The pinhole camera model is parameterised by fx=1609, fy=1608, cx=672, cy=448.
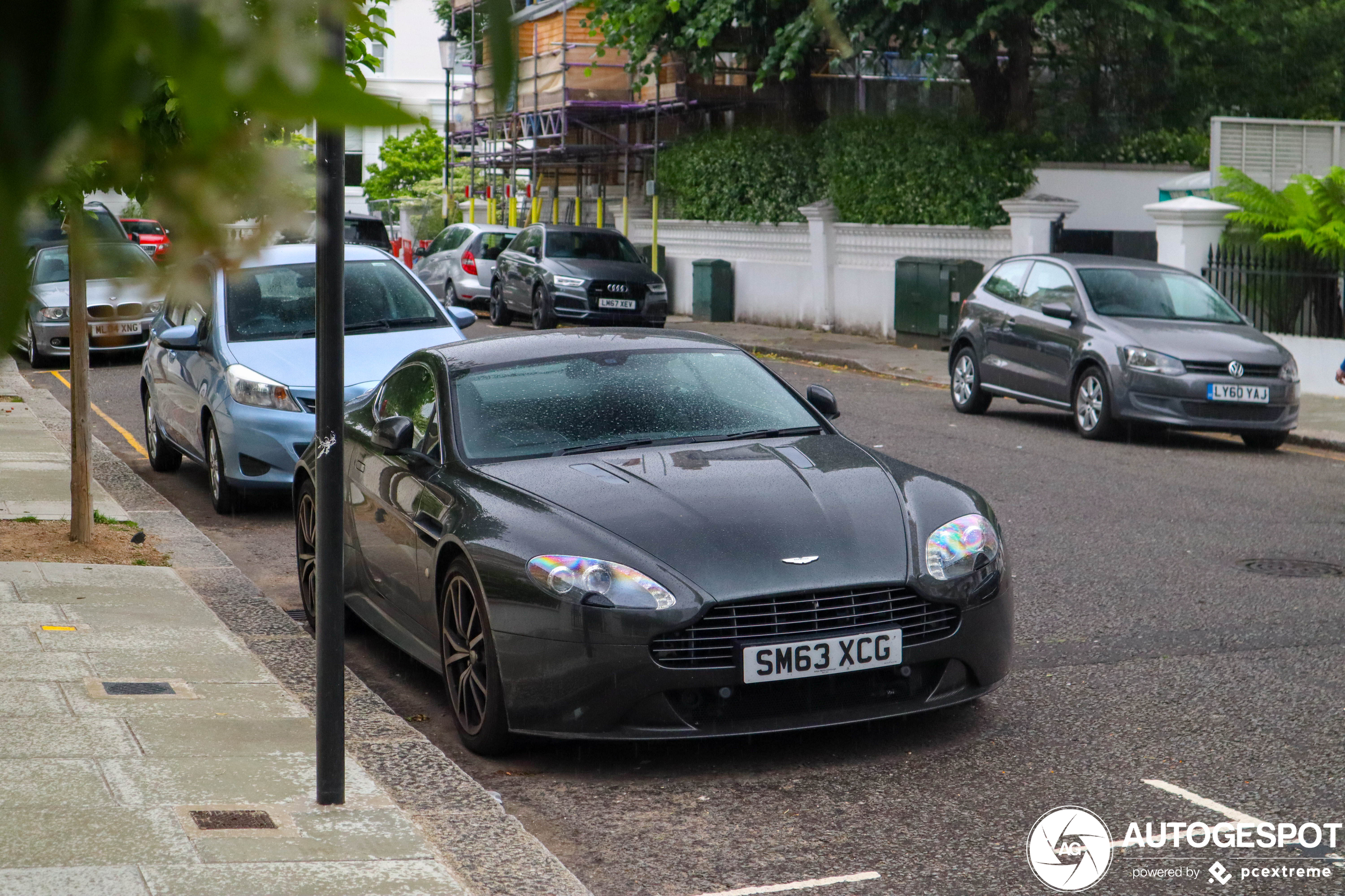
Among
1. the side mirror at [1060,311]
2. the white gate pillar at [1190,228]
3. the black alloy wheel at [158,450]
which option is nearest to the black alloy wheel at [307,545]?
the black alloy wheel at [158,450]

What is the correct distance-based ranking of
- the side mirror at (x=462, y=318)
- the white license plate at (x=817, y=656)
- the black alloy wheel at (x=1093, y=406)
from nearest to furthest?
1. the white license plate at (x=817, y=656)
2. the side mirror at (x=462, y=318)
3. the black alloy wheel at (x=1093, y=406)

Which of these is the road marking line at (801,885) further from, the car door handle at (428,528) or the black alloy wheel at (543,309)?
the black alloy wheel at (543,309)

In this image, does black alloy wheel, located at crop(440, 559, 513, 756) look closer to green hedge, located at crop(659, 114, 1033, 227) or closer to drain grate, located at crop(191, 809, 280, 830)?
drain grate, located at crop(191, 809, 280, 830)

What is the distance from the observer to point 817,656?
5035 millimetres

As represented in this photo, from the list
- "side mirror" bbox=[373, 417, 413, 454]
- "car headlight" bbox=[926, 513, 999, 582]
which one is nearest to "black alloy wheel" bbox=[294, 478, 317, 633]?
"side mirror" bbox=[373, 417, 413, 454]

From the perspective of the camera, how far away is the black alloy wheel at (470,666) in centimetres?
528

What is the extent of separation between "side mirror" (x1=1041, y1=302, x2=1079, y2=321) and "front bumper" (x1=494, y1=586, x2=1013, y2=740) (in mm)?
9763

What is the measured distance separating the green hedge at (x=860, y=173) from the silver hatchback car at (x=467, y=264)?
161 inches

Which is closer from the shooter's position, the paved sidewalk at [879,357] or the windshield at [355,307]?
the windshield at [355,307]

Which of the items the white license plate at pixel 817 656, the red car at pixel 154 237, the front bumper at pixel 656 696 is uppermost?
the red car at pixel 154 237

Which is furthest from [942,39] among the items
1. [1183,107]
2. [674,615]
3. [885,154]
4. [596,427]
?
[674,615]

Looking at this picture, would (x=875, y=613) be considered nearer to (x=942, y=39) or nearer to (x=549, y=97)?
→ (x=942, y=39)

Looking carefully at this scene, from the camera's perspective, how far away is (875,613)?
5.19m

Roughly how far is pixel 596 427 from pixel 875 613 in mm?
1657
